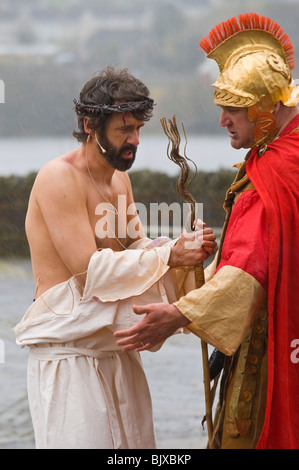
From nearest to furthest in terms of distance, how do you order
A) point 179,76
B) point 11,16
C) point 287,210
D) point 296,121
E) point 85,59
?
1. point 287,210
2. point 296,121
3. point 179,76
4. point 85,59
5. point 11,16

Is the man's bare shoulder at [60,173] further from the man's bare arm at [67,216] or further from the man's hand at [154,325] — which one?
the man's hand at [154,325]

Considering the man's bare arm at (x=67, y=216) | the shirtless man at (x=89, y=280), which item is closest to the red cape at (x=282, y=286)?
the shirtless man at (x=89, y=280)

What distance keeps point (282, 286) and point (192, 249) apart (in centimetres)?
42

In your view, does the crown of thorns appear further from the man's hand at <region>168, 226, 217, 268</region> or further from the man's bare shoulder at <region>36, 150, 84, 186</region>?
the man's hand at <region>168, 226, 217, 268</region>

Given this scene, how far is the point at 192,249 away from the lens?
3.01 meters

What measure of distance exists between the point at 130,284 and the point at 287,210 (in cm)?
68

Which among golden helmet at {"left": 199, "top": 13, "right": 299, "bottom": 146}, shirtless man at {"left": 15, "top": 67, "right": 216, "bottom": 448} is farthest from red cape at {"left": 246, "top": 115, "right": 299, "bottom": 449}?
shirtless man at {"left": 15, "top": 67, "right": 216, "bottom": 448}

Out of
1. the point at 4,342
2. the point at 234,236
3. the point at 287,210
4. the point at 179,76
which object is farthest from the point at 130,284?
the point at 179,76

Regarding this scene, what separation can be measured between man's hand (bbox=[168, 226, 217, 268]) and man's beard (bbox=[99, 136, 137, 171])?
0.38 meters

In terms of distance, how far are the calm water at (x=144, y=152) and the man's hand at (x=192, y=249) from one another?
909 centimetres

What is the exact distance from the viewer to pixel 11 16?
1989 cm

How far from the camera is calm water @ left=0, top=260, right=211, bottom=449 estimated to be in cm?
483
